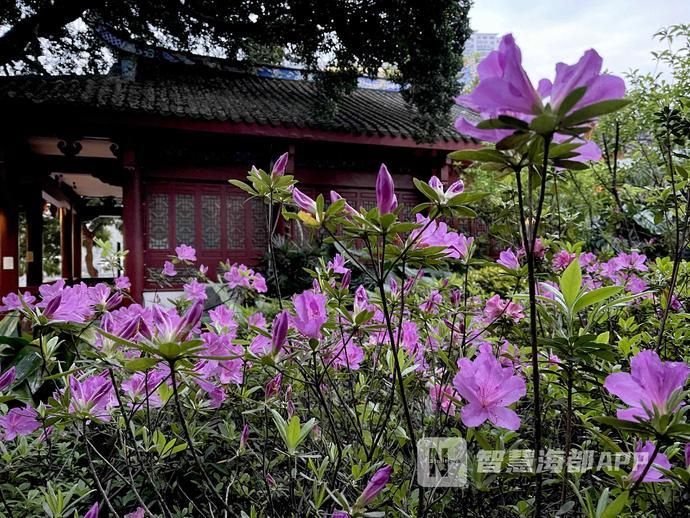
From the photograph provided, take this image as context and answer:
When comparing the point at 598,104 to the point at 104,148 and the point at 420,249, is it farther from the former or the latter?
the point at 104,148

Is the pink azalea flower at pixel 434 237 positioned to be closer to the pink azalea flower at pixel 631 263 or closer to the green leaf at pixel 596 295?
the green leaf at pixel 596 295

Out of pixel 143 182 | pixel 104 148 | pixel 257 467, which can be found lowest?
pixel 257 467

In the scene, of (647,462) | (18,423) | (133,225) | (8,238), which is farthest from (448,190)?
(8,238)

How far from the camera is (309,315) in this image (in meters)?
0.66

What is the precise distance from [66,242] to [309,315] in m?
11.9

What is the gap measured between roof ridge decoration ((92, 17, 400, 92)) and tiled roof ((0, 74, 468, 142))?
224mm

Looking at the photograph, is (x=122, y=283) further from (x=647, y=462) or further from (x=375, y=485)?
(x=647, y=462)

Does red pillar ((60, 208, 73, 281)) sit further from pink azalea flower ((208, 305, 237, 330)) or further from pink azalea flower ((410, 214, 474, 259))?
pink azalea flower ((410, 214, 474, 259))

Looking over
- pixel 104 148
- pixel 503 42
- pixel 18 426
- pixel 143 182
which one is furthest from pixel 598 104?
pixel 104 148

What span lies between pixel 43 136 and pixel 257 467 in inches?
246

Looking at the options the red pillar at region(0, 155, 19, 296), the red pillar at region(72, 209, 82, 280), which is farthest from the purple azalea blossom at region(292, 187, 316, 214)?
the red pillar at region(72, 209, 82, 280)

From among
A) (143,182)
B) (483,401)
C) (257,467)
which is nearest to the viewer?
(483,401)

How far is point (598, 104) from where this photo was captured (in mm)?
413

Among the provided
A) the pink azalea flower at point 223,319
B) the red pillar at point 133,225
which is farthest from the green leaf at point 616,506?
the red pillar at point 133,225
